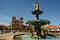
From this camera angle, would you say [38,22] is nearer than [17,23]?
Yes

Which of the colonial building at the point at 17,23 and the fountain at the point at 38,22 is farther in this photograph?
the colonial building at the point at 17,23

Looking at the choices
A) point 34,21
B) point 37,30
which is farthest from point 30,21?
point 37,30

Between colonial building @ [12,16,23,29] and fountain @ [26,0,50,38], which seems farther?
colonial building @ [12,16,23,29]

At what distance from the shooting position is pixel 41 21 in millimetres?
19984

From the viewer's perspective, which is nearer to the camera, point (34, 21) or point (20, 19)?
point (34, 21)

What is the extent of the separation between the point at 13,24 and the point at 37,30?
36721 millimetres

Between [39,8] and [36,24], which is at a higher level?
[39,8]

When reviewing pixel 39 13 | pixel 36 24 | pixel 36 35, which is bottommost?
pixel 36 35

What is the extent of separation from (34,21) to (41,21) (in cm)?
98

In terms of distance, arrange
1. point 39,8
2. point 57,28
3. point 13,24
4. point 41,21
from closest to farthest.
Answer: point 41,21 → point 39,8 → point 13,24 → point 57,28

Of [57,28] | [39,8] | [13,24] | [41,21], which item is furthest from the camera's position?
[57,28]

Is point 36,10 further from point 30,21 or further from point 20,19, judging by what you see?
point 20,19

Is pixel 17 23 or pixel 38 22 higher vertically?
pixel 17 23

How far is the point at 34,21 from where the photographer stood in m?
20.0
